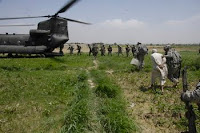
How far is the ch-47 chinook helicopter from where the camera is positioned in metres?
15.8

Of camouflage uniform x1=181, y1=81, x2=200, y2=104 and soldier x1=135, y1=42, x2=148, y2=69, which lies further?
soldier x1=135, y1=42, x2=148, y2=69

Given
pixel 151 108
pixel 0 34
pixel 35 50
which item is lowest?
pixel 151 108

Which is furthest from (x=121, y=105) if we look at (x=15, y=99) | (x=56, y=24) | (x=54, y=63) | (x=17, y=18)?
(x=54, y=63)

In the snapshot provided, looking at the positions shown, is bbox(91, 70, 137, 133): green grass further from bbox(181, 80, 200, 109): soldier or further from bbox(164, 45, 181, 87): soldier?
bbox(164, 45, 181, 87): soldier

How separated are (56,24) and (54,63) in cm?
364

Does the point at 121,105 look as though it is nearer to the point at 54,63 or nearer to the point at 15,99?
the point at 15,99

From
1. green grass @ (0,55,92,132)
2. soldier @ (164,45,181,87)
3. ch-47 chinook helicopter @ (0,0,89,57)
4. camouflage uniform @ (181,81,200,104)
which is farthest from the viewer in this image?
ch-47 chinook helicopter @ (0,0,89,57)

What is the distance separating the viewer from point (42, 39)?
16.4 meters

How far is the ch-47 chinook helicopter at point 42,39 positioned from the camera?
15.8 metres

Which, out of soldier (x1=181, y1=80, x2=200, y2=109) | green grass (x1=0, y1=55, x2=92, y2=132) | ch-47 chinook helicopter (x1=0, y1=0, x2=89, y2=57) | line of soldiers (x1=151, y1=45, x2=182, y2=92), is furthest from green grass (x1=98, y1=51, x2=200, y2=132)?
ch-47 chinook helicopter (x1=0, y1=0, x2=89, y2=57)

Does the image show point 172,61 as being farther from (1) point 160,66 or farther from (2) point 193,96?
(2) point 193,96

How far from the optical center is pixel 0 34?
17.5 meters

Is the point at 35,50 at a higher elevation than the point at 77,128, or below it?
higher

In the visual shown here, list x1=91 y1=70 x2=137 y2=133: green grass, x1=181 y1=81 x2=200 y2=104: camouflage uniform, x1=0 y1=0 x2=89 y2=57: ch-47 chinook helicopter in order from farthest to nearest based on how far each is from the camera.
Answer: x1=0 y1=0 x2=89 y2=57: ch-47 chinook helicopter → x1=91 y1=70 x2=137 y2=133: green grass → x1=181 y1=81 x2=200 y2=104: camouflage uniform
